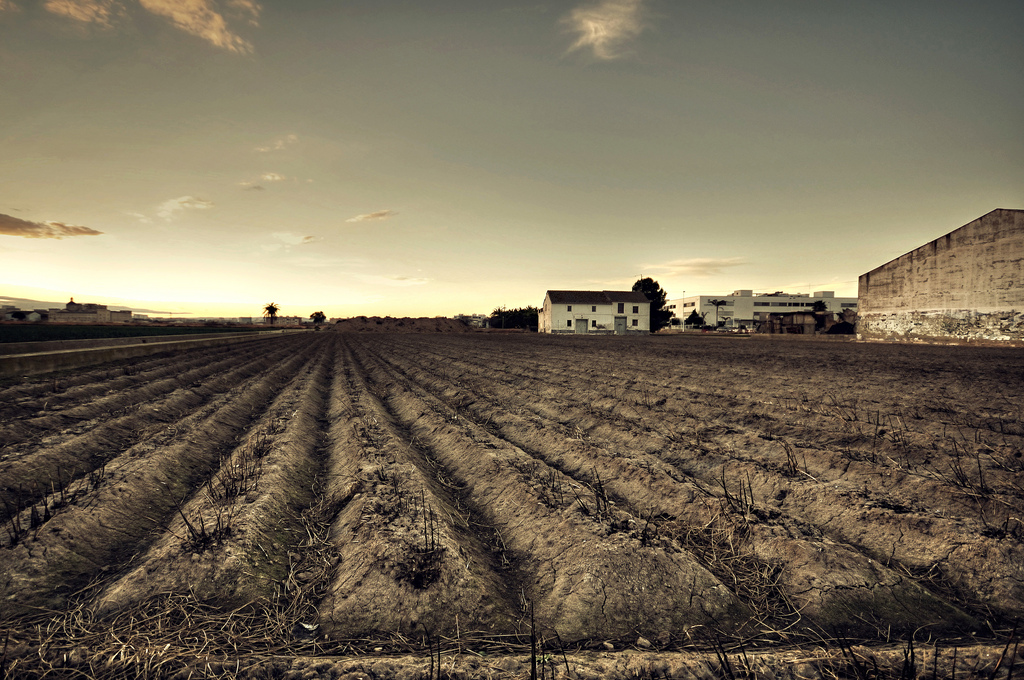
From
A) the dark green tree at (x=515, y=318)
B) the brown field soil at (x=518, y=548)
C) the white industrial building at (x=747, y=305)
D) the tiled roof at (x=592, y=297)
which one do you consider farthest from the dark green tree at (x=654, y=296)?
the brown field soil at (x=518, y=548)

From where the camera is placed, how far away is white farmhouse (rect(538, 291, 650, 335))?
2322 inches

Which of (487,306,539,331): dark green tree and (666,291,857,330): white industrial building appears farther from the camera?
(666,291,857,330): white industrial building

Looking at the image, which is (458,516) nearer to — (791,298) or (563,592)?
(563,592)

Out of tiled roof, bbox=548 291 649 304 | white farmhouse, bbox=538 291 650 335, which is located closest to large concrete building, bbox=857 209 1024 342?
white farmhouse, bbox=538 291 650 335

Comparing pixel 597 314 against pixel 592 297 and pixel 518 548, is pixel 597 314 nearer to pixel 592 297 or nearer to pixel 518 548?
pixel 592 297

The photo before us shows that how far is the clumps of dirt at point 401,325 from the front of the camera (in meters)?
91.2

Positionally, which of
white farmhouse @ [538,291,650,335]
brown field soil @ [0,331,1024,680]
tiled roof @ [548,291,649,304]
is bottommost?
brown field soil @ [0,331,1024,680]

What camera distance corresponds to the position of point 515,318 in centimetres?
8381

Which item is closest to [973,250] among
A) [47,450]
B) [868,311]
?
[868,311]

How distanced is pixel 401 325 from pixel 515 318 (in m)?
31.8

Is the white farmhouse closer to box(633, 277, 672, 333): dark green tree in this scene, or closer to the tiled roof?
the tiled roof

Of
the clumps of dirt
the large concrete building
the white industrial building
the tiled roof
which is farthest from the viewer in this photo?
the white industrial building

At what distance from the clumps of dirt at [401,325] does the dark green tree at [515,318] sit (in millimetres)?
6057

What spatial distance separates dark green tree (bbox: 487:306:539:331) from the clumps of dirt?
19.9 feet
